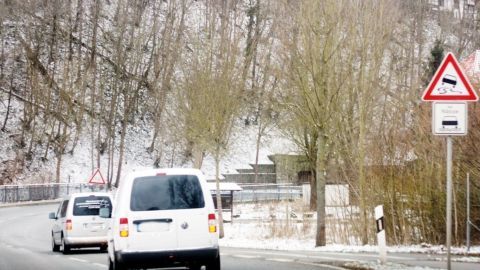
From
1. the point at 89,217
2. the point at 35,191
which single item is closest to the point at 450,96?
the point at 89,217

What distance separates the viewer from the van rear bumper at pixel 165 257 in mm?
14984

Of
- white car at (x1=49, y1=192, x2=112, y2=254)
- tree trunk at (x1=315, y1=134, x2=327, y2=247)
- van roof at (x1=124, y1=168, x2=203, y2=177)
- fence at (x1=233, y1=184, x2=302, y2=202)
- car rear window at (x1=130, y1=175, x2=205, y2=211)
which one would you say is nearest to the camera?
car rear window at (x1=130, y1=175, x2=205, y2=211)

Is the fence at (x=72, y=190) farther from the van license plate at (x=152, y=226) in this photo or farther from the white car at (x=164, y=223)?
the van license plate at (x=152, y=226)

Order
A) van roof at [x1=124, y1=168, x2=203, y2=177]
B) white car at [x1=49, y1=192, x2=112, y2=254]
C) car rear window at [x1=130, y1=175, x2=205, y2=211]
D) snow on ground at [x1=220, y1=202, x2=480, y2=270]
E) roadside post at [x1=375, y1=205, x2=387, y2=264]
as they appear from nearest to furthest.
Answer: car rear window at [x1=130, y1=175, x2=205, y2=211], van roof at [x1=124, y1=168, x2=203, y2=177], roadside post at [x1=375, y1=205, x2=387, y2=264], snow on ground at [x1=220, y1=202, x2=480, y2=270], white car at [x1=49, y1=192, x2=112, y2=254]

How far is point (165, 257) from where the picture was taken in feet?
49.3

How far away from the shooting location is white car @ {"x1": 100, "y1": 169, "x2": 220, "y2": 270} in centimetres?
1504

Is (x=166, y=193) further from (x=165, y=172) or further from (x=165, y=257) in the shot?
(x=165, y=257)

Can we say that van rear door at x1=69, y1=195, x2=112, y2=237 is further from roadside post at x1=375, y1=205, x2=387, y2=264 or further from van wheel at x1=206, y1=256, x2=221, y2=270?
van wheel at x1=206, y1=256, x2=221, y2=270

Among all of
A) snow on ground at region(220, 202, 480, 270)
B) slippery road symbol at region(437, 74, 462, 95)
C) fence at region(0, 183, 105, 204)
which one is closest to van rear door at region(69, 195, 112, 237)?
snow on ground at region(220, 202, 480, 270)

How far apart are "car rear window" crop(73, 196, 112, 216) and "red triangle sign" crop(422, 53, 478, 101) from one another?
14616 mm

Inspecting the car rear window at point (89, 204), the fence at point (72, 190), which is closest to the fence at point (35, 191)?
the fence at point (72, 190)

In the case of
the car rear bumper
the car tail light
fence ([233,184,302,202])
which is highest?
fence ([233,184,302,202])

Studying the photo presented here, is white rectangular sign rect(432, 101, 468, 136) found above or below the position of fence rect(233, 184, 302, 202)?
above

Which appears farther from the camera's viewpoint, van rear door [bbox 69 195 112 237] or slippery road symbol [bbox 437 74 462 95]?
van rear door [bbox 69 195 112 237]
